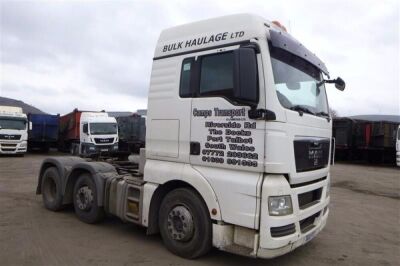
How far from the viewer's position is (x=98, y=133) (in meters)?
25.4

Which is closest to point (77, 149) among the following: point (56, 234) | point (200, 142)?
point (56, 234)

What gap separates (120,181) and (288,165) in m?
2.82

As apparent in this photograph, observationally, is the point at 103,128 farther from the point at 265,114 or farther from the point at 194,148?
the point at 265,114

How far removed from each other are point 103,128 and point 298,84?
2197cm

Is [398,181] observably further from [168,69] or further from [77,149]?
[77,149]

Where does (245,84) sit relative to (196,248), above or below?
above

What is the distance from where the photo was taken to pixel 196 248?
5.00 m

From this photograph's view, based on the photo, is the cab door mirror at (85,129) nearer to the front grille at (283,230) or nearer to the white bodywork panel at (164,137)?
the white bodywork panel at (164,137)

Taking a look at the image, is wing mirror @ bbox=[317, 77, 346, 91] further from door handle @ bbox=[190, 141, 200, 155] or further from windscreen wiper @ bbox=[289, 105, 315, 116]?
door handle @ bbox=[190, 141, 200, 155]

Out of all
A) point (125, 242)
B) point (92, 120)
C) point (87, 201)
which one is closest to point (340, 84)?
point (125, 242)

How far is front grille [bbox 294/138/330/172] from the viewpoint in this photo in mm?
4702

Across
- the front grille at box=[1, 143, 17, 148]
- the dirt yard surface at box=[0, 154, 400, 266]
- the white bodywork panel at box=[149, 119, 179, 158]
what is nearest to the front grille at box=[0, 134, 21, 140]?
the front grille at box=[1, 143, 17, 148]

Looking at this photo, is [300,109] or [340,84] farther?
[340,84]

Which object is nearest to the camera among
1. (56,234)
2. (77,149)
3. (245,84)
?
(245,84)
